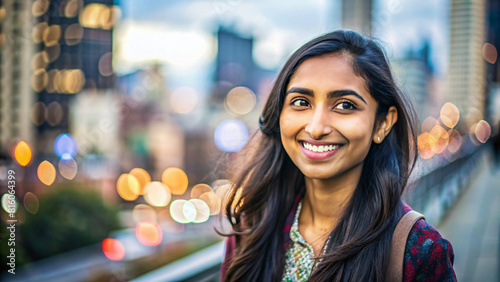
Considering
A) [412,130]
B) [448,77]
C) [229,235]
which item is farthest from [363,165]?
[448,77]

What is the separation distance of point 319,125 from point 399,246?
51 cm

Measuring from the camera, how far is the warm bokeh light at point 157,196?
57166 millimetres

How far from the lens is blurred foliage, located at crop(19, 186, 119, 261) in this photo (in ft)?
49.4

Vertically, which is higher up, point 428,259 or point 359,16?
point 359,16

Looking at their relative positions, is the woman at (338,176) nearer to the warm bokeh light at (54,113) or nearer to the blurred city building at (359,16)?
the blurred city building at (359,16)

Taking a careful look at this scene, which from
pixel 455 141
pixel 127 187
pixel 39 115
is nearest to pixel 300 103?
pixel 455 141

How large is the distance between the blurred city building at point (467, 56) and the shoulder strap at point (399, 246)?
12.8 feet

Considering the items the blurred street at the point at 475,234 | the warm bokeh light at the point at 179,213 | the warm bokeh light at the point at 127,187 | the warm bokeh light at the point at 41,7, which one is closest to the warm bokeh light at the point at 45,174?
the warm bokeh light at the point at 179,213

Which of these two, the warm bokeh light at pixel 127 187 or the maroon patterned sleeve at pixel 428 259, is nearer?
the maroon patterned sleeve at pixel 428 259

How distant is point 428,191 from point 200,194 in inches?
2031

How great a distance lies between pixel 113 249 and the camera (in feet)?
53.1

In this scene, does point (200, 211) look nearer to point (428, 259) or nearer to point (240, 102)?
point (428, 259)

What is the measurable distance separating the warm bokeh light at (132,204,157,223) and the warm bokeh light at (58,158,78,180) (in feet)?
35.6

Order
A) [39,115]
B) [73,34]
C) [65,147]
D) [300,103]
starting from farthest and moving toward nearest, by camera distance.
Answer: [39,115] < [65,147] < [73,34] < [300,103]
